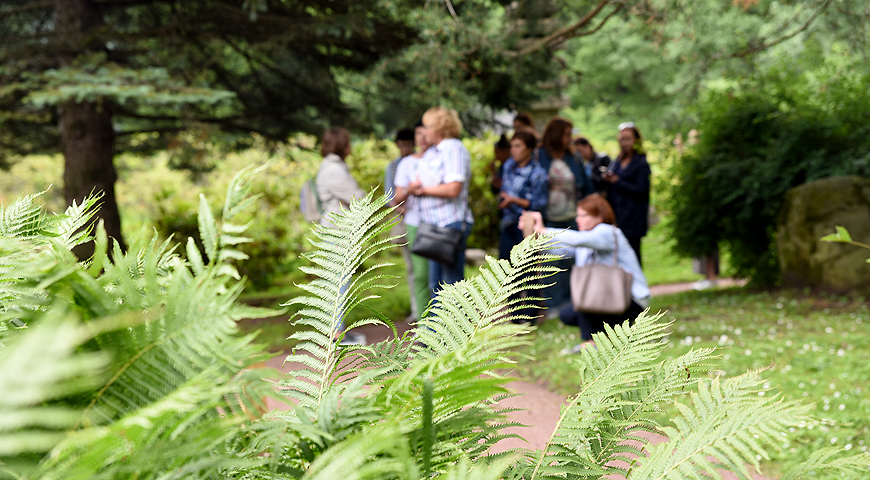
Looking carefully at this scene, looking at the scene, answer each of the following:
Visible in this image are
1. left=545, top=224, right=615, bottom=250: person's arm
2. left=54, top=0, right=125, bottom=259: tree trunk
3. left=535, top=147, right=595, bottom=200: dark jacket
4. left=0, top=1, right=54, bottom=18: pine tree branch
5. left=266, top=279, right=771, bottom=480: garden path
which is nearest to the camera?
left=266, top=279, right=771, bottom=480: garden path

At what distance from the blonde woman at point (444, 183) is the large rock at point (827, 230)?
473 centimetres

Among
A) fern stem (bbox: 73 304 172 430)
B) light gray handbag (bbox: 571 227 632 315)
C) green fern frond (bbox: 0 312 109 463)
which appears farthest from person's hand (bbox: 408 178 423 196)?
green fern frond (bbox: 0 312 109 463)

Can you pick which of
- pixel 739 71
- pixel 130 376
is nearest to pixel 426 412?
pixel 130 376

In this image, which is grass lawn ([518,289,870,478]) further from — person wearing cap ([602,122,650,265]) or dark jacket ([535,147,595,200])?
dark jacket ([535,147,595,200])

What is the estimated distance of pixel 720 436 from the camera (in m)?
0.87

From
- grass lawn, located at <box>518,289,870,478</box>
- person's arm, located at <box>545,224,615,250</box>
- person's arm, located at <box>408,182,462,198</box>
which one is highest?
person's arm, located at <box>408,182,462,198</box>

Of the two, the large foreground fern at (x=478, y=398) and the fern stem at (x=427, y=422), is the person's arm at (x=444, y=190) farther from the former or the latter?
the fern stem at (x=427, y=422)

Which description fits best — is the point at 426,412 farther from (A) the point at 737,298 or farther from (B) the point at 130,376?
(A) the point at 737,298

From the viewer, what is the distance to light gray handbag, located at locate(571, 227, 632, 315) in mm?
4477

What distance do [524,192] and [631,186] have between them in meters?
1.49

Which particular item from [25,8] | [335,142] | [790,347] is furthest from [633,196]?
[25,8]

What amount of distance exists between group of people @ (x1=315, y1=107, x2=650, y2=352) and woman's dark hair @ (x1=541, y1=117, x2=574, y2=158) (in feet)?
0.03

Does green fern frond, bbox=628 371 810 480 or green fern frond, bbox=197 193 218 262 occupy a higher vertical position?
green fern frond, bbox=197 193 218 262

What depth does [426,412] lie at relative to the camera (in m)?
0.79
